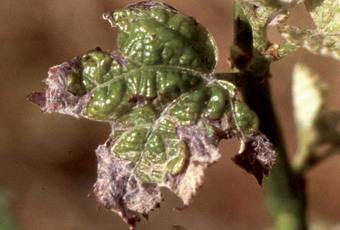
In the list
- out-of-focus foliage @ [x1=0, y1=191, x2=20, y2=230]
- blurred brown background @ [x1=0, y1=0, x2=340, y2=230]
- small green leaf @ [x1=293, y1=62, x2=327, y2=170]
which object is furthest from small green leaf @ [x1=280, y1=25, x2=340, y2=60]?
blurred brown background @ [x1=0, y1=0, x2=340, y2=230]

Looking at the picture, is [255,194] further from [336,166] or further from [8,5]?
[8,5]

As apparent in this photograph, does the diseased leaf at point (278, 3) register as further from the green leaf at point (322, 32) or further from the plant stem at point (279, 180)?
the plant stem at point (279, 180)

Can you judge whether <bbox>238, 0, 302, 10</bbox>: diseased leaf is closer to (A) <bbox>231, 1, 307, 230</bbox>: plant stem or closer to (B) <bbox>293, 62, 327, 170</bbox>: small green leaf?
(A) <bbox>231, 1, 307, 230</bbox>: plant stem

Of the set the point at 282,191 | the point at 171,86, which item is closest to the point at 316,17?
the point at 171,86

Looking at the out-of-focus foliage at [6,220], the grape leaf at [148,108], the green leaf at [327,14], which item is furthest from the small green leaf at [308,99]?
the out-of-focus foliage at [6,220]

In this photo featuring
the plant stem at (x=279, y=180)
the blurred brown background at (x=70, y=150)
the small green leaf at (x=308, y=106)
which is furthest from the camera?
the blurred brown background at (x=70, y=150)
